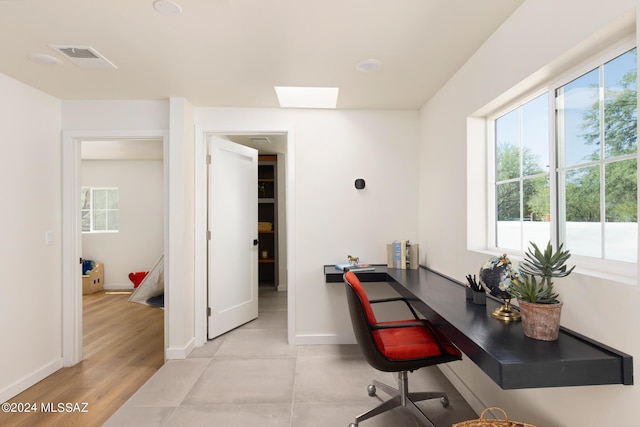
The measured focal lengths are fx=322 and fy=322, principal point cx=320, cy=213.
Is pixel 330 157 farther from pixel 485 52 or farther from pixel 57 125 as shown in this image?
pixel 57 125

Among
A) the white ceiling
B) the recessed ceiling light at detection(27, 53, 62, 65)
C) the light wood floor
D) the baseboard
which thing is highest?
the white ceiling

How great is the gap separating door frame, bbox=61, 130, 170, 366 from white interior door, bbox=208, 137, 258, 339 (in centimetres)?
50

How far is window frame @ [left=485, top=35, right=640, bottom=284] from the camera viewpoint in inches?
49.7

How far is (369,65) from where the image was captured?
237cm

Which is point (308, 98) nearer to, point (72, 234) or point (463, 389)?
point (72, 234)

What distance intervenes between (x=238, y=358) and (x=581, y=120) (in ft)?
9.98

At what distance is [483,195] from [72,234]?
3598 millimetres

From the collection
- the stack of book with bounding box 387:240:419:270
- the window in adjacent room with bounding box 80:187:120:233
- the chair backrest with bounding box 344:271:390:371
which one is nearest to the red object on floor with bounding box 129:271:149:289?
the window in adjacent room with bounding box 80:187:120:233

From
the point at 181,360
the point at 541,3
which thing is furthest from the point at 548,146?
the point at 181,360

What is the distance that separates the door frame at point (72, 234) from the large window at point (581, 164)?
293 centimetres

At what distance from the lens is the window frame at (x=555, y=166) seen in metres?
1.26

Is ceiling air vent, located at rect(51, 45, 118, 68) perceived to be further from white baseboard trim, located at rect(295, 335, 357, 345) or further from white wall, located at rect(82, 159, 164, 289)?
white wall, located at rect(82, 159, 164, 289)

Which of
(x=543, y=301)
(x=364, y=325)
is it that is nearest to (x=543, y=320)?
(x=543, y=301)

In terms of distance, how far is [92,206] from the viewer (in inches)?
242
